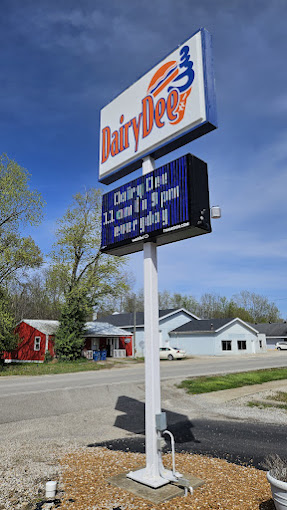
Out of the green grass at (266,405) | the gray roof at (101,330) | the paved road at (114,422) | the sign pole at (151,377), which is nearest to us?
the sign pole at (151,377)

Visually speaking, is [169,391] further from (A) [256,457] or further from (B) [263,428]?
(A) [256,457]

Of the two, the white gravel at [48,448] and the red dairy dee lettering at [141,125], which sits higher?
the red dairy dee lettering at [141,125]

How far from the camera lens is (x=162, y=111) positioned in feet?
22.2

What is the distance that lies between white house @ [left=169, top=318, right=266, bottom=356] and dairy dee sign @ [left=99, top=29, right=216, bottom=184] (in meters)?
37.3

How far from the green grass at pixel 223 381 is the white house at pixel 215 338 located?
22205 millimetres

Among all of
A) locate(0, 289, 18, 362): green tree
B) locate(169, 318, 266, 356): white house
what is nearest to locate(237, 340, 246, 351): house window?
locate(169, 318, 266, 356): white house

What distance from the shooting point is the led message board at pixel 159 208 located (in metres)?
5.77

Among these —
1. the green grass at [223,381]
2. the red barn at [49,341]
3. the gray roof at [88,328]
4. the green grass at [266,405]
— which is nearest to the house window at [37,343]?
the red barn at [49,341]

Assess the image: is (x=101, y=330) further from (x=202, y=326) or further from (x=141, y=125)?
(x=141, y=125)

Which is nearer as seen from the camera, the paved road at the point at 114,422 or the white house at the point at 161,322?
the paved road at the point at 114,422

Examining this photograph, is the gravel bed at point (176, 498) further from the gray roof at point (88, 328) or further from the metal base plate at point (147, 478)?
the gray roof at point (88, 328)

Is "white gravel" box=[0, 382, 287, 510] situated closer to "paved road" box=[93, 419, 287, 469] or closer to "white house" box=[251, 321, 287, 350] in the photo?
"paved road" box=[93, 419, 287, 469]

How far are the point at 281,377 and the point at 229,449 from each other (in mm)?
13565

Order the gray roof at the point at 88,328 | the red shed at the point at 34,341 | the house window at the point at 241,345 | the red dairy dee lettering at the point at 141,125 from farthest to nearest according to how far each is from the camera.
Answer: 1. the house window at the point at 241,345
2. the gray roof at the point at 88,328
3. the red shed at the point at 34,341
4. the red dairy dee lettering at the point at 141,125
